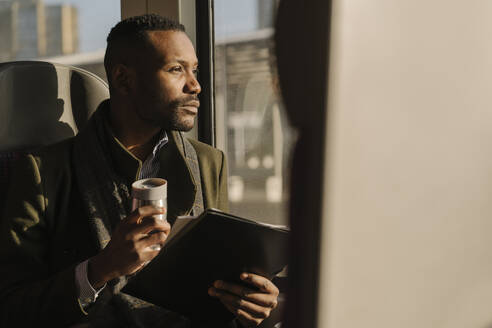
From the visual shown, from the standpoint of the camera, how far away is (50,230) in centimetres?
114

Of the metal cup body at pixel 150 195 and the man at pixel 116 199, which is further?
the man at pixel 116 199

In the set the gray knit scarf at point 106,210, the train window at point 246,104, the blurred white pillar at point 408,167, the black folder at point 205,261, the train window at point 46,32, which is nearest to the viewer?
the blurred white pillar at point 408,167

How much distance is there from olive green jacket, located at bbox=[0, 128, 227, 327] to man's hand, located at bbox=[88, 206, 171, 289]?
91 millimetres

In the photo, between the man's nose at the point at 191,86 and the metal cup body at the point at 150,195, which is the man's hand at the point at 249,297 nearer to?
the metal cup body at the point at 150,195

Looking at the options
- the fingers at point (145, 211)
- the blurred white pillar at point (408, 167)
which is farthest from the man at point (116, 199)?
the blurred white pillar at point (408, 167)

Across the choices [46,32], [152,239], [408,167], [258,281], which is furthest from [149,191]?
[46,32]

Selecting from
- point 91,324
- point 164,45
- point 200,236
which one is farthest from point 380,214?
point 164,45

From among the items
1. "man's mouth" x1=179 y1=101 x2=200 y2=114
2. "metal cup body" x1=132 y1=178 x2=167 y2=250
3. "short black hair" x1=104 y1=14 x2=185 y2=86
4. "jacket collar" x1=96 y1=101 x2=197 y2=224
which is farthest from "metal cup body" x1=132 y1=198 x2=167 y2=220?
"short black hair" x1=104 y1=14 x2=185 y2=86

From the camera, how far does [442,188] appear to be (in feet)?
1.03

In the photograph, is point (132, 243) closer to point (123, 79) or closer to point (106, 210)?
point (106, 210)

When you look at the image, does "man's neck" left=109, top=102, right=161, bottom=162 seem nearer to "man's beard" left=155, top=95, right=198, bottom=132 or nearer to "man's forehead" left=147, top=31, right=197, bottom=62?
"man's beard" left=155, top=95, right=198, bottom=132

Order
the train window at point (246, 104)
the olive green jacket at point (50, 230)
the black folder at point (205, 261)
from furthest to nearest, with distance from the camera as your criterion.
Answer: the train window at point (246, 104) → the olive green jacket at point (50, 230) → the black folder at point (205, 261)

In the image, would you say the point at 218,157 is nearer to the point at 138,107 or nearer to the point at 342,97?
the point at 138,107

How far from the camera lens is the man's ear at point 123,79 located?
1309mm
